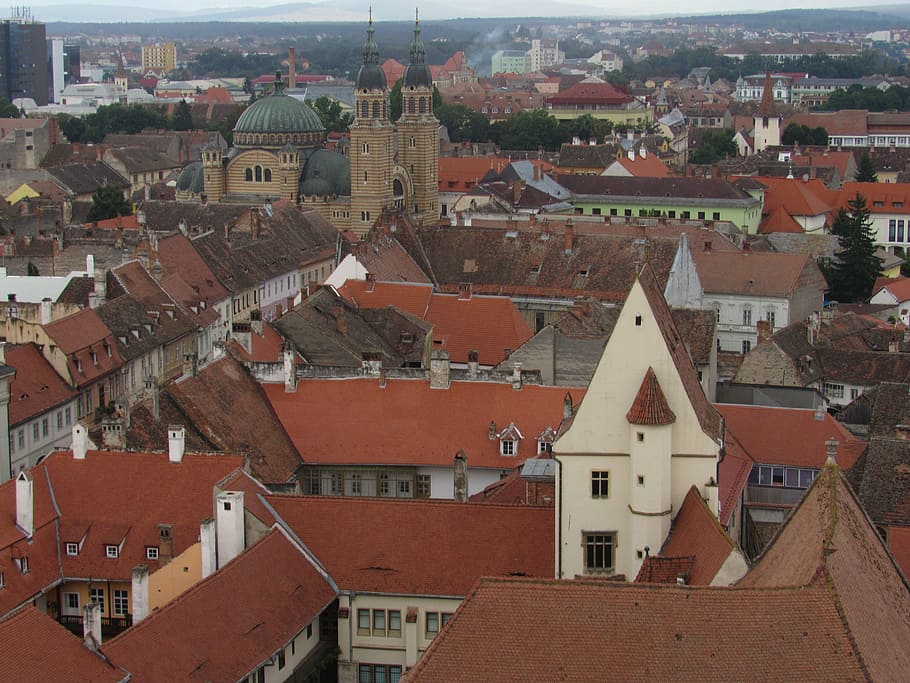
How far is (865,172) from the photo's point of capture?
172 m

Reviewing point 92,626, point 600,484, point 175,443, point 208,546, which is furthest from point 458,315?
point 92,626

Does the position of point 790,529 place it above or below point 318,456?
above

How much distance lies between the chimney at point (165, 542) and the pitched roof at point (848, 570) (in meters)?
19.6

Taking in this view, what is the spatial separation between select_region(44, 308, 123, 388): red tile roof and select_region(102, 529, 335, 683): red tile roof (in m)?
30.5

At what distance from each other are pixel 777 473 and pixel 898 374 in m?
21.1

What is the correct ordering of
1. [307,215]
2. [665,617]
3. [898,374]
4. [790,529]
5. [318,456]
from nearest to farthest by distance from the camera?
[665,617]
[790,529]
[318,456]
[898,374]
[307,215]

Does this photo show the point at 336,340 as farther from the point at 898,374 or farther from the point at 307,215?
the point at 307,215

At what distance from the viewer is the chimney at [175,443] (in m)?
50.3

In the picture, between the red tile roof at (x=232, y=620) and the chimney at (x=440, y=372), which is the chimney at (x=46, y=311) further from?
the red tile roof at (x=232, y=620)

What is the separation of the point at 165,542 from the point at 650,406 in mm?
15978

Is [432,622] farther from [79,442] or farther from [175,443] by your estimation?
[79,442]

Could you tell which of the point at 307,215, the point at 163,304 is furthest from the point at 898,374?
the point at 307,215

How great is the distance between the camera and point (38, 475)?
5106 centimetres

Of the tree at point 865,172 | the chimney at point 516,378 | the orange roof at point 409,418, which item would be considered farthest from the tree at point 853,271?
the orange roof at point 409,418
